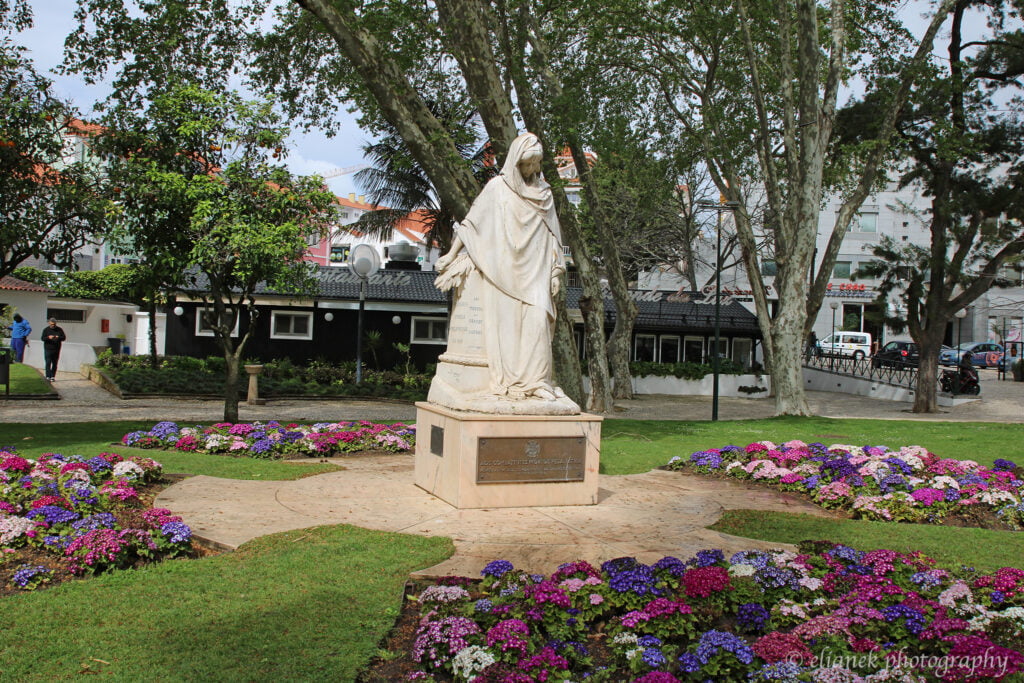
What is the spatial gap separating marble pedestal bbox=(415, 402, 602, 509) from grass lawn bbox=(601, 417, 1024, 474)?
2.27m

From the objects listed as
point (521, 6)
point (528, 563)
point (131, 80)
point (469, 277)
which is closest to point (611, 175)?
point (521, 6)

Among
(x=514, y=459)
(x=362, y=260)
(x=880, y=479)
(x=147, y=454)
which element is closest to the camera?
(x=514, y=459)

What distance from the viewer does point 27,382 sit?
21172mm

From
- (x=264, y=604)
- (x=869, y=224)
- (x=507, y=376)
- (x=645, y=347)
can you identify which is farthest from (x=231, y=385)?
(x=869, y=224)

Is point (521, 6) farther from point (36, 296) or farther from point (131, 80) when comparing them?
point (36, 296)

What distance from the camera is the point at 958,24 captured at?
66.6ft

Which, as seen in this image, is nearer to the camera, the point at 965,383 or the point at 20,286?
the point at 965,383

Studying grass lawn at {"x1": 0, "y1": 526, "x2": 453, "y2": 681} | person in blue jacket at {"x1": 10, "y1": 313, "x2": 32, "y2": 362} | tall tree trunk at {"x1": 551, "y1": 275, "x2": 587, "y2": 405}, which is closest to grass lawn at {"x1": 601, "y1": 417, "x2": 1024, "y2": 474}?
tall tree trunk at {"x1": 551, "y1": 275, "x2": 587, "y2": 405}

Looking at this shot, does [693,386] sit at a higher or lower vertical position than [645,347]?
lower

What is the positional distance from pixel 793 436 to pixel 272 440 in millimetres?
7982

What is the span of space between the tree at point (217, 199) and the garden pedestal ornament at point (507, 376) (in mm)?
6072

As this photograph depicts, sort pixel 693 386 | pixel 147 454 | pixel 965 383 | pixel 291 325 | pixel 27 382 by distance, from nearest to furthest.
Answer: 1. pixel 147 454
2. pixel 27 382
3. pixel 965 383
4. pixel 291 325
5. pixel 693 386

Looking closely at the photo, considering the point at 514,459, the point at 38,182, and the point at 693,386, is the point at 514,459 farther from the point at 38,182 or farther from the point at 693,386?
the point at 693,386

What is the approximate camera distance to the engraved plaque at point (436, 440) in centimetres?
731
